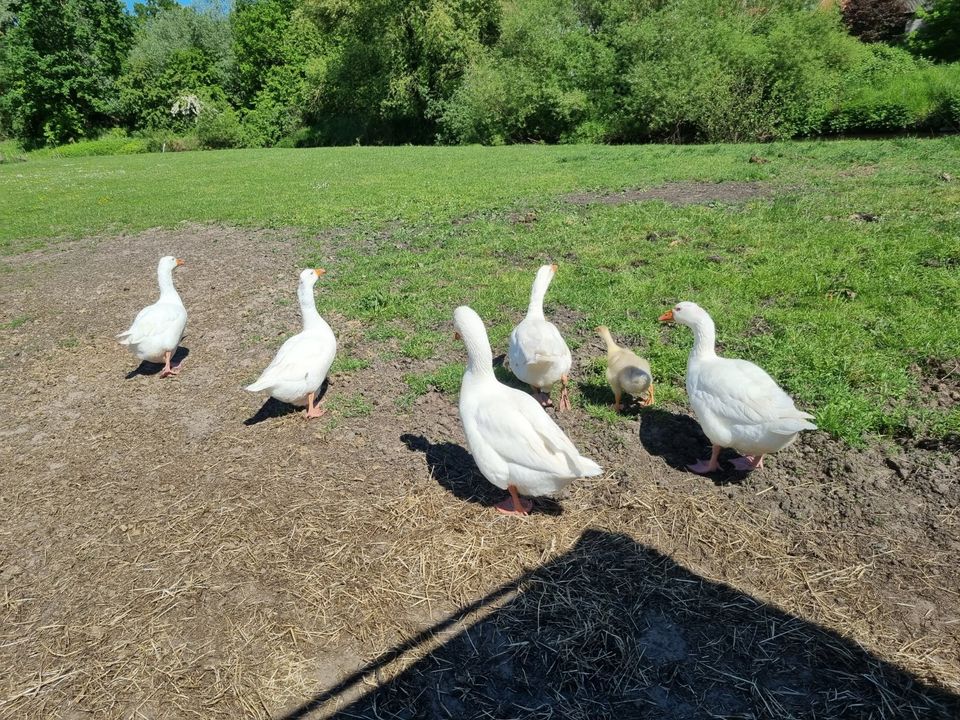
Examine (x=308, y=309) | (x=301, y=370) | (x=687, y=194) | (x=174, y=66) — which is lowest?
(x=301, y=370)

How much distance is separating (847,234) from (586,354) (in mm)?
5012

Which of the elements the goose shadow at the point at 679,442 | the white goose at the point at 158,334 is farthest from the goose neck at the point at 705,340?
A: the white goose at the point at 158,334

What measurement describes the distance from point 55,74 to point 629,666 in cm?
5770

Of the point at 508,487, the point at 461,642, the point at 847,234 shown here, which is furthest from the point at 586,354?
the point at 847,234

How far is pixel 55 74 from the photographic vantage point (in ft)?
143

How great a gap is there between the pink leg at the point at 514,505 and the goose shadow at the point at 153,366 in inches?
177

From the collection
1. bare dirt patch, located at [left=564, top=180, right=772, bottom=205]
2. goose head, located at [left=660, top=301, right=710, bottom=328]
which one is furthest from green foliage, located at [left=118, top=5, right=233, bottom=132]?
goose head, located at [left=660, top=301, right=710, bottom=328]

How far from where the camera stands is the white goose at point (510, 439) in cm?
338

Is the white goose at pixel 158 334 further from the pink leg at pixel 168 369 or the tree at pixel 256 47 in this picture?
the tree at pixel 256 47

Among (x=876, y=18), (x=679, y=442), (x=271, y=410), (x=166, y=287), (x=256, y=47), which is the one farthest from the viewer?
(x=256, y=47)

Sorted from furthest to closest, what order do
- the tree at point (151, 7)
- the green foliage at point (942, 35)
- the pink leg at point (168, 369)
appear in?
the tree at point (151, 7) < the green foliage at point (942, 35) < the pink leg at point (168, 369)

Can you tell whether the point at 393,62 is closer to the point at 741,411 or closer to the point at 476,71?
the point at 476,71

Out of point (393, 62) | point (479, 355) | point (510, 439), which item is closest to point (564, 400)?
point (479, 355)

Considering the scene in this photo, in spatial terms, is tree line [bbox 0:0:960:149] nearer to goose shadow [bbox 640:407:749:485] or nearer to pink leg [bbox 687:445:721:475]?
goose shadow [bbox 640:407:749:485]
